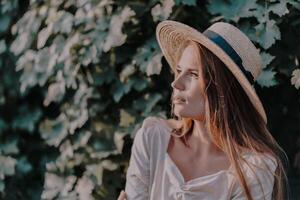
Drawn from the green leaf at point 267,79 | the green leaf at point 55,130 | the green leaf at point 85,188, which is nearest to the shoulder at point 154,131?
the green leaf at point 267,79

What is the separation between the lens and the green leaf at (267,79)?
2477 millimetres

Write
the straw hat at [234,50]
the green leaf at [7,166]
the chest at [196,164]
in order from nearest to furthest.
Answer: the straw hat at [234,50]
the chest at [196,164]
the green leaf at [7,166]

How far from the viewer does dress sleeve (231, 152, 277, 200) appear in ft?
6.53

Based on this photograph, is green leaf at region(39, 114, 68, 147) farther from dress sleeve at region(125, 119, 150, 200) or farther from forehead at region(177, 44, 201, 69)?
forehead at region(177, 44, 201, 69)

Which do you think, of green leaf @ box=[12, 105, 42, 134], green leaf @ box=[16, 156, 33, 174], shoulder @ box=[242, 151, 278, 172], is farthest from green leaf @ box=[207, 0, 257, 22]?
green leaf @ box=[16, 156, 33, 174]

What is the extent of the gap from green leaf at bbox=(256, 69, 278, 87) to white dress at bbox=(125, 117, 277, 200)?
474 mm

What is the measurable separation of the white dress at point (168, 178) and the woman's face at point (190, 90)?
14cm

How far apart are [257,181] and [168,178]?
241 mm

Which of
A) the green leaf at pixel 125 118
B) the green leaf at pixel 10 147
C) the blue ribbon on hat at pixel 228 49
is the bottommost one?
the green leaf at pixel 10 147

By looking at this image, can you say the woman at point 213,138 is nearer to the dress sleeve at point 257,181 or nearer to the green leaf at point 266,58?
the dress sleeve at point 257,181

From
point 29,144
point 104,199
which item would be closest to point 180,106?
point 104,199

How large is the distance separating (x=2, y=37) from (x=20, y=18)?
0.12 metres

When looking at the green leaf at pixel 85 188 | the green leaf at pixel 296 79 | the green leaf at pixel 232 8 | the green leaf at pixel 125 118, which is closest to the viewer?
the green leaf at pixel 296 79

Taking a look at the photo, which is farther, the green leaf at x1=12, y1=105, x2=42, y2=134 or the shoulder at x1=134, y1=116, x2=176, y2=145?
the green leaf at x1=12, y1=105, x2=42, y2=134
